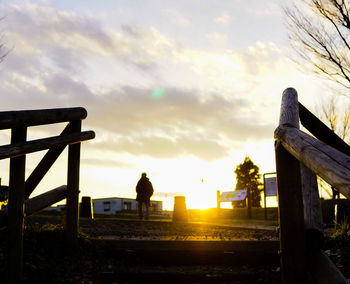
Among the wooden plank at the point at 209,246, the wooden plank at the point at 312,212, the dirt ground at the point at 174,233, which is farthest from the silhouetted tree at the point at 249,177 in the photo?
the wooden plank at the point at 312,212

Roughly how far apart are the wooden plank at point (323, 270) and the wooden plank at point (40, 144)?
7.89ft

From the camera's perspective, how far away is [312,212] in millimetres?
2930

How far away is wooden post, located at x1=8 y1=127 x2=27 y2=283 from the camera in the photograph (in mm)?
3439

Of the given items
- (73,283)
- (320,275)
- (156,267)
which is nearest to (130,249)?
(156,267)

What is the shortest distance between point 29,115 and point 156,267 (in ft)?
6.98

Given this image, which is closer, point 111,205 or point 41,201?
point 41,201

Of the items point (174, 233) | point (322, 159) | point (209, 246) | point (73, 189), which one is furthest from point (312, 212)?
point (174, 233)

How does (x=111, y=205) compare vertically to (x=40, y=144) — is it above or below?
below

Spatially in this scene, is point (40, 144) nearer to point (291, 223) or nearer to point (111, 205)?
point (291, 223)

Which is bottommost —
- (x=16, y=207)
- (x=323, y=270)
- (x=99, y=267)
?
(x=99, y=267)

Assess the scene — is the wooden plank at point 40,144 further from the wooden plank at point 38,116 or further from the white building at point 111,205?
the white building at point 111,205

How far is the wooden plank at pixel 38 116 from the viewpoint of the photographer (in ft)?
10.5

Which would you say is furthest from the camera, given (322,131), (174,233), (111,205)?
(111,205)

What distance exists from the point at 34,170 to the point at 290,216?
9.09 feet
